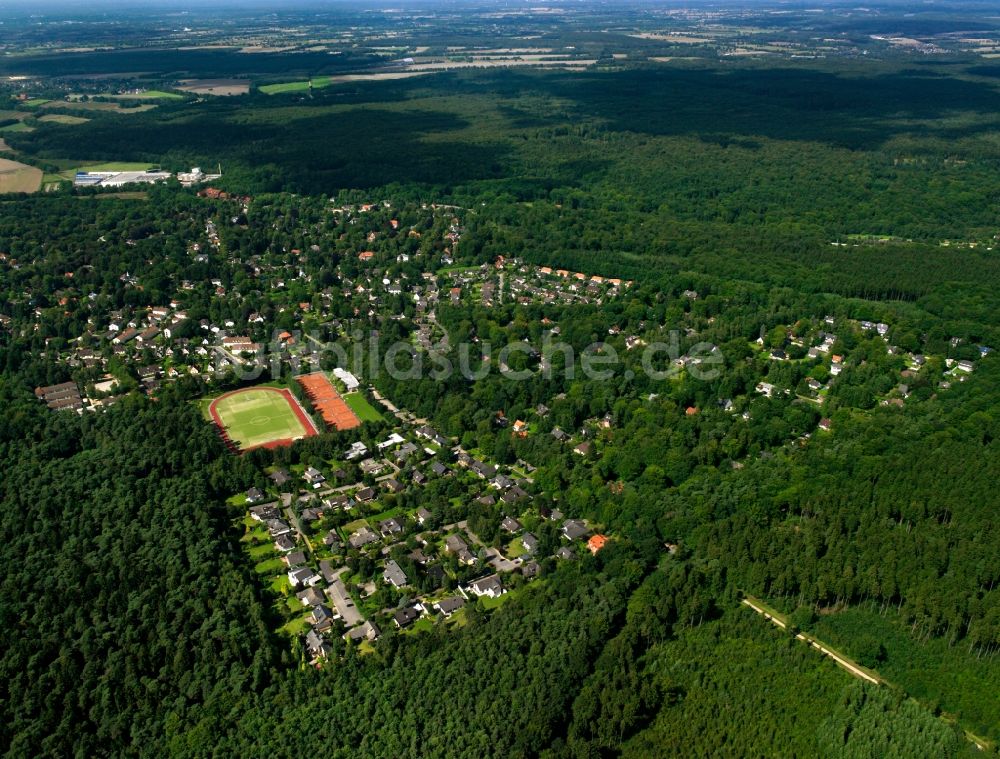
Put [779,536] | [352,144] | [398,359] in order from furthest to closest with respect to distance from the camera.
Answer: [352,144], [398,359], [779,536]

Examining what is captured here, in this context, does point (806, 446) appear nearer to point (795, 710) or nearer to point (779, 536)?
point (779, 536)

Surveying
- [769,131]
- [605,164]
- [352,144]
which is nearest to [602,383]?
[605,164]

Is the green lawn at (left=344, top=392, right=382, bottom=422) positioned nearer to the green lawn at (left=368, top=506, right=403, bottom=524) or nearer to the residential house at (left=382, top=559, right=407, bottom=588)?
the green lawn at (left=368, top=506, right=403, bottom=524)

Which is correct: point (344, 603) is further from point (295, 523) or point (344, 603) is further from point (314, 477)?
point (314, 477)

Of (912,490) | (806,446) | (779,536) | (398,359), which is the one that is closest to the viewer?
(779,536)

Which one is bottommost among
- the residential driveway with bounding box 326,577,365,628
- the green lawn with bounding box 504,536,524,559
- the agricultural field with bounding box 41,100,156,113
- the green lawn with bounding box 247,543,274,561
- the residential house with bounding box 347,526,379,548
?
the residential driveway with bounding box 326,577,365,628

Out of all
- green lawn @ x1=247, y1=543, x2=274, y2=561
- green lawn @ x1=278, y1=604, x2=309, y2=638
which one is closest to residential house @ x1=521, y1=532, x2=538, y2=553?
green lawn @ x1=278, y1=604, x2=309, y2=638
